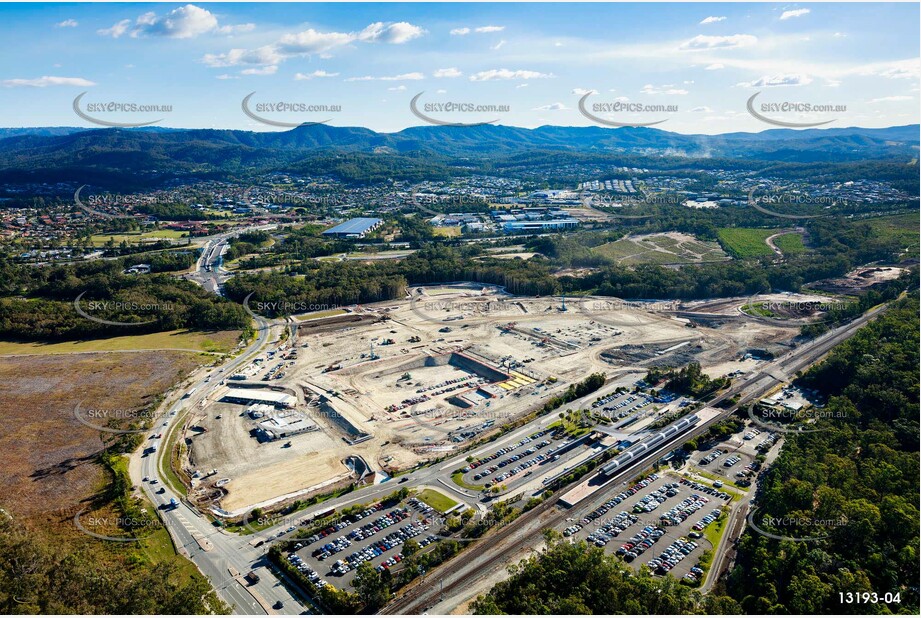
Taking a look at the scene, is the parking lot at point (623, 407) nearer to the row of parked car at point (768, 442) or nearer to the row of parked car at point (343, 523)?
the row of parked car at point (768, 442)

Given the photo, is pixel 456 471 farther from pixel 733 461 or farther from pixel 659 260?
pixel 659 260

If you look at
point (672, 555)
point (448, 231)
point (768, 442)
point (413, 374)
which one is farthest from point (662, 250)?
point (672, 555)

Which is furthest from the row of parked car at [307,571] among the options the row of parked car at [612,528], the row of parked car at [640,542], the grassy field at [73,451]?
the row of parked car at [640,542]

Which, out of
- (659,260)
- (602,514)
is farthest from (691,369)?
(659,260)

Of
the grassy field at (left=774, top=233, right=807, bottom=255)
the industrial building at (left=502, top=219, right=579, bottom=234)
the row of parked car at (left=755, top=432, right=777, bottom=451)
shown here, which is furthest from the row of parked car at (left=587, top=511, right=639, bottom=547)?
the industrial building at (left=502, top=219, right=579, bottom=234)

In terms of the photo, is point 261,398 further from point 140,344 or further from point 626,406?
point 626,406

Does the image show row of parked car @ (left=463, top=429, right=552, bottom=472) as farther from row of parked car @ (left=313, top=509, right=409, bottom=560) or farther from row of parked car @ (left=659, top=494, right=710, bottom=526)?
row of parked car @ (left=659, top=494, right=710, bottom=526)
